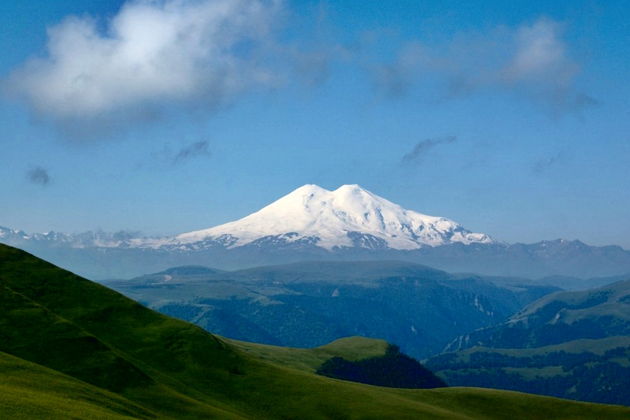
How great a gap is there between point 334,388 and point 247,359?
64.4ft

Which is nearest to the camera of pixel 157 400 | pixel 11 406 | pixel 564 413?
pixel 11 406

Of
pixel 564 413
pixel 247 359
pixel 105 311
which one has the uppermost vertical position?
pixel 105 311

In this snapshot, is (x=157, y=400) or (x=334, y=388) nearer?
(x=157, y=400)

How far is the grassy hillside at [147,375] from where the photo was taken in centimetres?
8375

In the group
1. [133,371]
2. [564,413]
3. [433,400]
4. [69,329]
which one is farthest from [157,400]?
[564,413]

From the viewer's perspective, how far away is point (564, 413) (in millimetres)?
154125

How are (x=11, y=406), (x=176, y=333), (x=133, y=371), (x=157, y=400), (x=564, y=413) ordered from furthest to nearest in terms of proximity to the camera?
(x=564, y=413), (x=176, y=333), (x=133, y=371), (x=157, y=400), (x=11, y=406)

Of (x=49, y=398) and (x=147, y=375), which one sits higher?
(x=49, y=398)

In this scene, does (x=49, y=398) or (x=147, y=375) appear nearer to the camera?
(x=49, y=398)

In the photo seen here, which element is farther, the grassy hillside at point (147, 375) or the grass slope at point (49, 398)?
the grassy hillside at point (147, 375)

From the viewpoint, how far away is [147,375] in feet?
350

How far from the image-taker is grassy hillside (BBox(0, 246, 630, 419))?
83750 mm

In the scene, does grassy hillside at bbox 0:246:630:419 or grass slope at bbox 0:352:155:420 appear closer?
grass slope at bbox 0:352:155:420

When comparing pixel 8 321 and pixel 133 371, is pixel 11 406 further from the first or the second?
pixel 8 321
